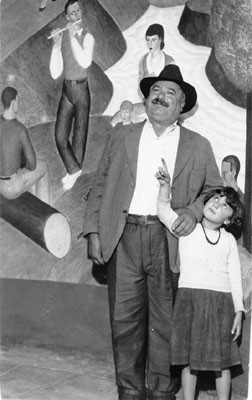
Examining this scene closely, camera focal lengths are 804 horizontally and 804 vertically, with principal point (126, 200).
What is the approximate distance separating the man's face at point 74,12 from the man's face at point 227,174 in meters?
1.54

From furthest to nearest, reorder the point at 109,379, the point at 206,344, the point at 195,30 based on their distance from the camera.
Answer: the point at 109,379 < the point at 195,30 < the point at 206,344

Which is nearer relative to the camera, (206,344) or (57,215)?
(206,344)

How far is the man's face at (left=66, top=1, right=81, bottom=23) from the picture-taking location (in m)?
5.89

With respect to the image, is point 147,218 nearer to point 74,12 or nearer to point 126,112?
point 126,112

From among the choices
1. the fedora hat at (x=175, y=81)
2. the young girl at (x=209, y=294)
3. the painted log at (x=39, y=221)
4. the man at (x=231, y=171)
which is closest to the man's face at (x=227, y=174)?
the man at (x=231, y=171)

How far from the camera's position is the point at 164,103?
5.23 m

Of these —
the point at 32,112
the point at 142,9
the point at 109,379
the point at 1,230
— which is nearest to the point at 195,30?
the point at 142,9

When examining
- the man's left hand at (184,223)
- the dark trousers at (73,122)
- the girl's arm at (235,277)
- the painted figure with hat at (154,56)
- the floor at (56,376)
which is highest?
the painted figure with hat at (154,56)

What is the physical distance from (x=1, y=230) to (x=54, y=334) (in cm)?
91

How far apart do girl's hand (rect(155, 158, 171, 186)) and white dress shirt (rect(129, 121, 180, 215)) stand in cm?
23

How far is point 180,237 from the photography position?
5.24 m

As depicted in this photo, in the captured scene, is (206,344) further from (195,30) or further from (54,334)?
(195,30)

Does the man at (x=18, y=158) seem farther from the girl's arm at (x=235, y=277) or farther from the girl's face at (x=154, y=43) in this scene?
the girl's arm at (x=235, y=277)

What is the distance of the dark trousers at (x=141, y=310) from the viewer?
207 inches
